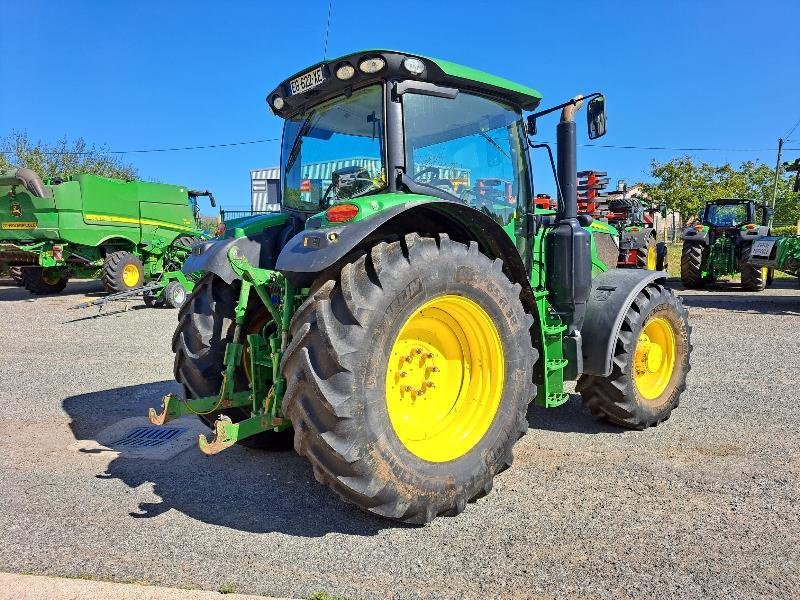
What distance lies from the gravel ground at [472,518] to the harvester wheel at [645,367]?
7.3 inches

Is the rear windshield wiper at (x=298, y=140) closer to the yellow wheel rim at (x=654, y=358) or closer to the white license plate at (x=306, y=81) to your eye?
the white license plate at (x=306, y=81)

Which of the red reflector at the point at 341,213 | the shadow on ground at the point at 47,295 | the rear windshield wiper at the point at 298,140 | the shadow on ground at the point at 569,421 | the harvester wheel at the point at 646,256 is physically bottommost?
the shadow on ground at the point at 569,421

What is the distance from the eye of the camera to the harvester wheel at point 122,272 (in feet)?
46.9

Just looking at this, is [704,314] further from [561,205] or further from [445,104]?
[445,104]

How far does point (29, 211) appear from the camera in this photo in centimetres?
1395

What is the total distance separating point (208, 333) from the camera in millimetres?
3607

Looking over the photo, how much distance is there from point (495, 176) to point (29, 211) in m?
13.9

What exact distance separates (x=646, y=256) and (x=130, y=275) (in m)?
13.2

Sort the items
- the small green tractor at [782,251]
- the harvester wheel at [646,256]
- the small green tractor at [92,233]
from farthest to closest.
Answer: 1. the harvester wheel at [646,256]
2. the small green tractor at [92,233]
3. the small green tractor at [782,251]

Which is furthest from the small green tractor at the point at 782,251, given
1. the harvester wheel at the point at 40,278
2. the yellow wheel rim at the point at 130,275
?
the harvester wheel at the point at 40,278

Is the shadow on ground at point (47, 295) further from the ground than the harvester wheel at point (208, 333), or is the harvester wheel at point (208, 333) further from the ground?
the harvester wheel at point (208, 333)

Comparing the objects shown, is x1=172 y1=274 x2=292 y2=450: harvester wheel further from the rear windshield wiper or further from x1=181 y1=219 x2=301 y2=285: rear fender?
the rear windshield wiper

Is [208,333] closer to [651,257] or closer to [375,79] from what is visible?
[375,79]

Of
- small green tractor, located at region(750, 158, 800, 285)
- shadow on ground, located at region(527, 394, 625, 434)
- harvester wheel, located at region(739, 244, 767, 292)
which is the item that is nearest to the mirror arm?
shadow on ground, located at region(527, 394, 625, 434)
